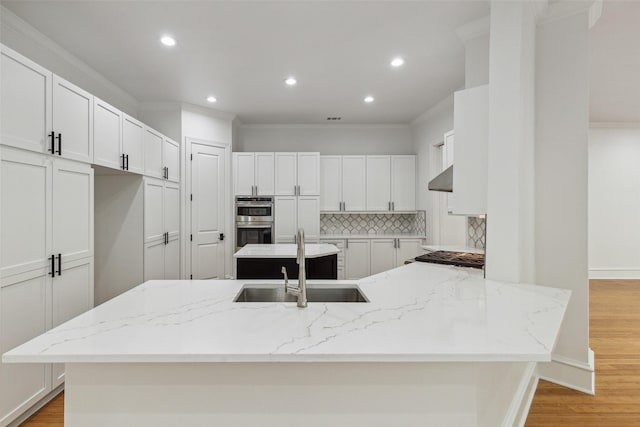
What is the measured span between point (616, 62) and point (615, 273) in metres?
4.10

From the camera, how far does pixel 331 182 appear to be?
5441mm

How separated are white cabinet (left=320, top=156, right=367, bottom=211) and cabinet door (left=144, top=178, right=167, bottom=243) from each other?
2.45m

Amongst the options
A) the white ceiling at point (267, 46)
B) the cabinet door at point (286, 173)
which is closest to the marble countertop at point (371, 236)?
the cabinet door at point (286, 173)

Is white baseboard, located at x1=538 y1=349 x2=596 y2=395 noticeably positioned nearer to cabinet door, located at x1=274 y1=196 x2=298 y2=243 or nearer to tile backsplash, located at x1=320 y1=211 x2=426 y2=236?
tile backsplash, located at x1=320 y1=211 x2=426 y2=236

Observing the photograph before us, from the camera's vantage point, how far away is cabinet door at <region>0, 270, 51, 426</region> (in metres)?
1.81

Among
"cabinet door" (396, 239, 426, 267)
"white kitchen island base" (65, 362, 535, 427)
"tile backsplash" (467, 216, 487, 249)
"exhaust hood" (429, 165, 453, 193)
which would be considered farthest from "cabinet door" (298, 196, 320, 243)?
"white kitchen island base" (65, 362, 535, 427)

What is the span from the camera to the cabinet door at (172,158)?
13.3 feet

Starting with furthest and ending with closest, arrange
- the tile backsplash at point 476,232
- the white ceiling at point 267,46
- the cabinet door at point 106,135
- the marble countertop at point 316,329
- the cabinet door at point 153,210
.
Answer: the cabinet door at point 153,210 → the tile backsplash at point 476,232 → the cabinet door at point 106,135 → the white ceiling at point 267,46 → the marble countertop at point 316,329

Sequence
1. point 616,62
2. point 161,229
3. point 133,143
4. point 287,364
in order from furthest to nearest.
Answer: point 161,229
point 616,62
point 133,143
point 287,364

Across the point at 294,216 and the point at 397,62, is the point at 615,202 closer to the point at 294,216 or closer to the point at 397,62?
the point at 397,62

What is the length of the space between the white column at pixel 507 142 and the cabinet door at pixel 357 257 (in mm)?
3196

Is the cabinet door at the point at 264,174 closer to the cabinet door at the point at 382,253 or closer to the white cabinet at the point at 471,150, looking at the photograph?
the cabinet door at the point at 382,253

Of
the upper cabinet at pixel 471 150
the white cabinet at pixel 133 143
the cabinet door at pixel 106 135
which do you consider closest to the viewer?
the upper cabinet at pixel 471 150

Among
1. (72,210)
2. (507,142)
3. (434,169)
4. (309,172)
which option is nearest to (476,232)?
(434,169)
